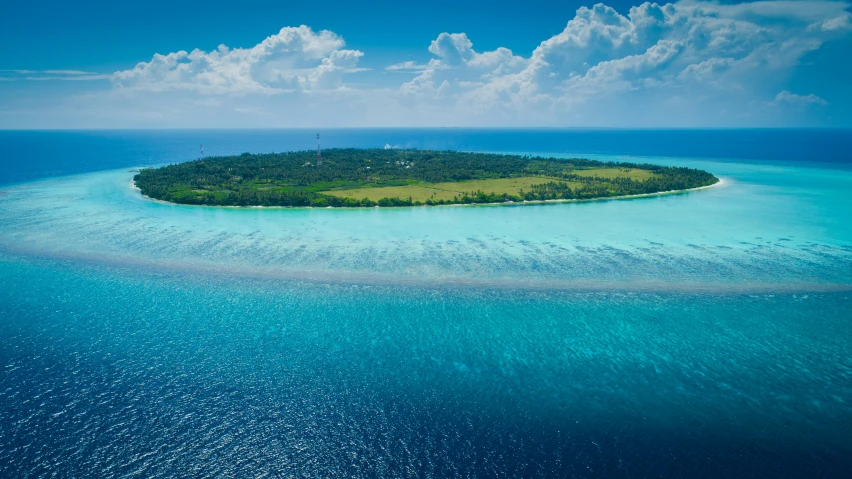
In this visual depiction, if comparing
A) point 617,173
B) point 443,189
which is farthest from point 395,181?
point 617,173

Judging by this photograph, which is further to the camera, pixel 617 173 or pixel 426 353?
pixel 617 173

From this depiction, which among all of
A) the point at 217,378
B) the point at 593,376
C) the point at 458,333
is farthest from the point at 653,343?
the point at 217,378

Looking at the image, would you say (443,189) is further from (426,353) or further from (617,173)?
(426,353)

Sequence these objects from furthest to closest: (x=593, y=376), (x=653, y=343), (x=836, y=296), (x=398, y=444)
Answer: (x=836, y=296)
(x=653, y=343)
(x=593, y=376)
(x=398, y=444)

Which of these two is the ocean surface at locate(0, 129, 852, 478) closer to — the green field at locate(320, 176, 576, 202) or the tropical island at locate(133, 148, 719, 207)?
the tropical island at locate(133, 148, 719, 207)

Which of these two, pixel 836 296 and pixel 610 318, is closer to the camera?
pixel 610 318

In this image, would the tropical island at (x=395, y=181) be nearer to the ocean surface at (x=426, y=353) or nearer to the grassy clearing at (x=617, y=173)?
the grassy clearing at (x=617, y=173)

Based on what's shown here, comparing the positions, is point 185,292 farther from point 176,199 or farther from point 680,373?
point 176,199

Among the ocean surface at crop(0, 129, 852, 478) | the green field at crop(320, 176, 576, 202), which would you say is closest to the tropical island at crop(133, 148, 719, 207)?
the green field at crop(320, 176, 576, 202)
